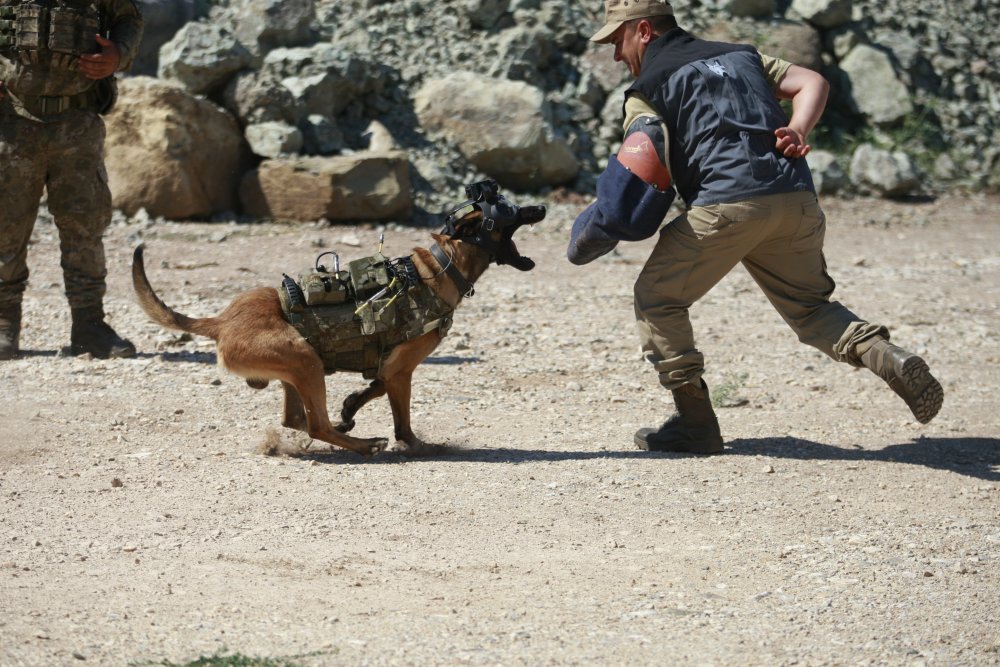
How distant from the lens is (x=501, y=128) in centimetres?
1318

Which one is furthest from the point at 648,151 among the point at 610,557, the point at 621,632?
the point at 621,632

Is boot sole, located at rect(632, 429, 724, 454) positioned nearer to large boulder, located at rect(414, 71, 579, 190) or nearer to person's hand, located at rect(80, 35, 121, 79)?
person's hand, located at rect(80, 35, 121, 79)

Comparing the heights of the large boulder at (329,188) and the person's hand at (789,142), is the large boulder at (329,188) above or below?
below

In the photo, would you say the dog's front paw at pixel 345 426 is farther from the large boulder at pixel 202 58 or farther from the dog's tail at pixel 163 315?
the large boulder at pixel 202 58

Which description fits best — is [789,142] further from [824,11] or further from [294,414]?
[824,11]

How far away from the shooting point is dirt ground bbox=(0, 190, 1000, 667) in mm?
3705

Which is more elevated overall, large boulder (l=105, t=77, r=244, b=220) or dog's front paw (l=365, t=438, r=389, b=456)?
dog's front paw (l=365, t=438, r=389, b=456)

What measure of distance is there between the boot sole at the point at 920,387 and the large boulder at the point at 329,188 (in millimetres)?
7178

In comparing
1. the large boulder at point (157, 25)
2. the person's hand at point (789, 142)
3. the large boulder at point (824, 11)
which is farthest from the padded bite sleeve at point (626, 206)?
the large boulder at point (824, 11)

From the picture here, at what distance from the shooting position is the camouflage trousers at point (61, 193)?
6.92 metres

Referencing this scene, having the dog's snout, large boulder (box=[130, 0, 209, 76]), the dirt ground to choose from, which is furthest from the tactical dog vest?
large boulder (box=[130, 0, 209, 76])

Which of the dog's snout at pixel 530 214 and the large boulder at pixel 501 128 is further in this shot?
the large boulder at pixel 501 128

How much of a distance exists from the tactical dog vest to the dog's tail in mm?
1967

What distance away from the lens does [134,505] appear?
4781 mm
